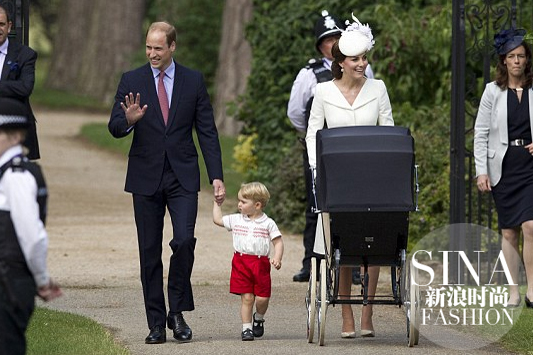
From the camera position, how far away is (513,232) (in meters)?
10.0

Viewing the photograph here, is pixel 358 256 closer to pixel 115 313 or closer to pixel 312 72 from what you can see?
pixel 115 313

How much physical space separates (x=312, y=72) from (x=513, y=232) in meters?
1.98

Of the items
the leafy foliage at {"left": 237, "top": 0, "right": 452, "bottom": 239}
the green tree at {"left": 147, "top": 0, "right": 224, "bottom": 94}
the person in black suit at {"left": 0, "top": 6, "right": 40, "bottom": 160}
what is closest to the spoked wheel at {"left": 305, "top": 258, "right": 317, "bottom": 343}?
the person in black suit at {"left": 0, "top": 6, "right": 40, "bottom": 160}

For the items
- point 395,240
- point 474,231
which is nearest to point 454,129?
point 474,231

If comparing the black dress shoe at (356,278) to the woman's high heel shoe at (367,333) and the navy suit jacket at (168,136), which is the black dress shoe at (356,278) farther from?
the navy suit jacket at (168,136)

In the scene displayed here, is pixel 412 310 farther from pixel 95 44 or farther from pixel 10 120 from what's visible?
pixel 95 44

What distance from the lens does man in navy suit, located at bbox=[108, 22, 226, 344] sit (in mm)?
8336

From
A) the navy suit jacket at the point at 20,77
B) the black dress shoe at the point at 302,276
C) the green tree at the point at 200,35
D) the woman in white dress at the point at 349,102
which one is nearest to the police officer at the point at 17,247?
the woman in white dress at the point at 349,102

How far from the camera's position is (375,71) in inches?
582

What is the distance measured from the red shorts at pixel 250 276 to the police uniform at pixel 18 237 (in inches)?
105

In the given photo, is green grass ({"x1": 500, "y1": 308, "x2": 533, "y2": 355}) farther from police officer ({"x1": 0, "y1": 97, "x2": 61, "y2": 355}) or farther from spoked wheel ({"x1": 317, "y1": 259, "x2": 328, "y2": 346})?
police officer ({"x1": 0, "y1": 97, "x2": 61, "y2": 355})

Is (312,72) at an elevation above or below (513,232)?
above

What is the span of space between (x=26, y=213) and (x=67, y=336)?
2.80 meters

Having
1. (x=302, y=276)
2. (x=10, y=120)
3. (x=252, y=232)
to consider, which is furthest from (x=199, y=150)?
(x=10, y=120)
